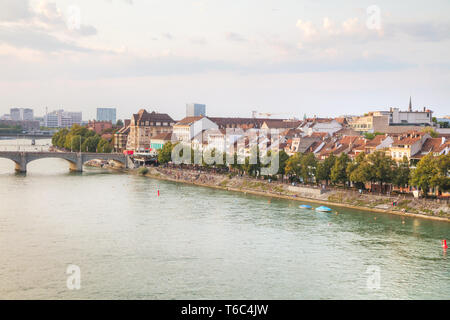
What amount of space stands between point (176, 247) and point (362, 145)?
28859 millimetres

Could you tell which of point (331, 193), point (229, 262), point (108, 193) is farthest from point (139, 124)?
point (229, 262)

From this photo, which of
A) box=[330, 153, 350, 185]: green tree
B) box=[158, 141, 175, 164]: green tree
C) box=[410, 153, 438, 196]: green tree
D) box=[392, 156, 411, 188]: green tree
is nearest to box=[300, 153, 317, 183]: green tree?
box=[330, 153, 350, 185]: green tree

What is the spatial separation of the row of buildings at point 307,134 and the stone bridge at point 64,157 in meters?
10.4

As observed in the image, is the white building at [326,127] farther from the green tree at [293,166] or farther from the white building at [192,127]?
the white building at [192,127]

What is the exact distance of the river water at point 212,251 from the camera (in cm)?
2194

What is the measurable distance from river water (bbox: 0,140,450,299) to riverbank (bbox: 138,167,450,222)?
4.54ft

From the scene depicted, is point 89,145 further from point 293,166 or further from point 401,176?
point 401,176

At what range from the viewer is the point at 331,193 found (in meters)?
44.3

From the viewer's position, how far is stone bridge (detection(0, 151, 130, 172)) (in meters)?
66.5

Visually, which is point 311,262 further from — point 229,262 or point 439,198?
point 439,198

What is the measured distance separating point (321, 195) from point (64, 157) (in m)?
36.7
